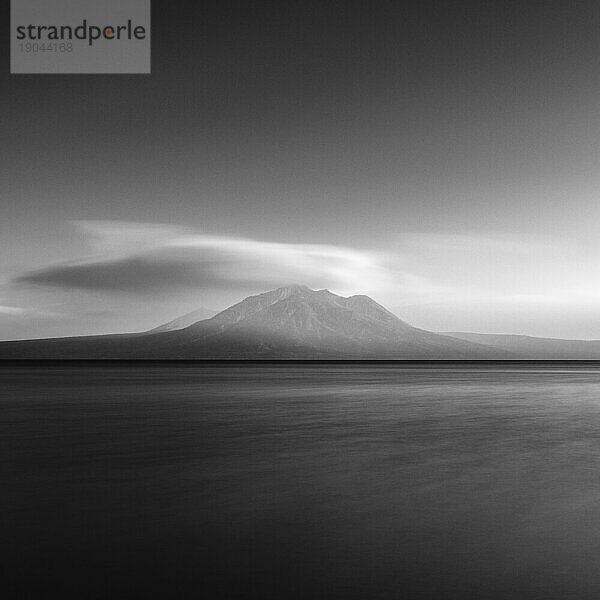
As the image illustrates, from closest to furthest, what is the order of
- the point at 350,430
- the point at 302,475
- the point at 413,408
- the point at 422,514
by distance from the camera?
1. the point at 422,514
2. the point at 302,475
3. the point at 350,430
4. the point at 413,408

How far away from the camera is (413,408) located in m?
32.7

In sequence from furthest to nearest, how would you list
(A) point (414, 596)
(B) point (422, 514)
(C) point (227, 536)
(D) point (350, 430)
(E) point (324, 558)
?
(D) point (350, 430), (B) point (422, 514), (C) point (227, 536), (E) point (324, 558), (A) point (414, 596)

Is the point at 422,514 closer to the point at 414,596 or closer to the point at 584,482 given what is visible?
the point at 414,596

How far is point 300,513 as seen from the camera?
10805 millimetres

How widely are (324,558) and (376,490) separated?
451 cm

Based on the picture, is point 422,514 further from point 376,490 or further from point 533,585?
point 533,585

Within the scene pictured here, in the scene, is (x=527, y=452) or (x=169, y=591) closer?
(x=169, y=591)

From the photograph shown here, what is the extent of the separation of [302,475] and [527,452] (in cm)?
718

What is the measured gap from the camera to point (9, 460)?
646 inches

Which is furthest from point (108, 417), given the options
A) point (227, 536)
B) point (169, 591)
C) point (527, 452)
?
point (169, 591)

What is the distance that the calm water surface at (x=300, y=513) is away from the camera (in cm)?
765

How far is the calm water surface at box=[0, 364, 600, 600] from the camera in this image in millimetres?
7652

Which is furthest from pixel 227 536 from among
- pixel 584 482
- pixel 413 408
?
pixel 413 408

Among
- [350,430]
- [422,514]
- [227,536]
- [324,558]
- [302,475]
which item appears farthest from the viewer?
[350,430]
